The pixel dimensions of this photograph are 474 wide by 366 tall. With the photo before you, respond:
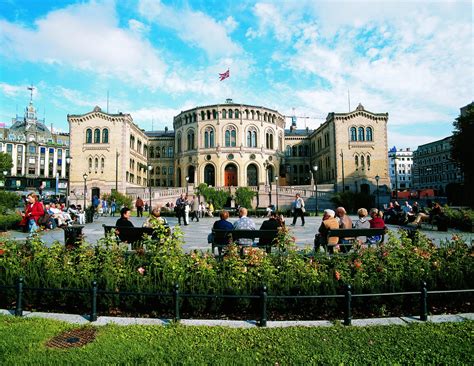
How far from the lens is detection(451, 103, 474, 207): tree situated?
38.5m

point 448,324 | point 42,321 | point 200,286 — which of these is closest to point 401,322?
point 448,324

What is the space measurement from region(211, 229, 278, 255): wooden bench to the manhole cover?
4003mm

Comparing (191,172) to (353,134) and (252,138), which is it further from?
(353,134)

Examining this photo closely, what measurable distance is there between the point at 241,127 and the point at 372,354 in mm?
54903

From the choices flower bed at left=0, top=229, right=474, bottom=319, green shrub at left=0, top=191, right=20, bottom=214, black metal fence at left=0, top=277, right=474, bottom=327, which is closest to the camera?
black metal fence at left=0, top=277, right=474, bottom=327

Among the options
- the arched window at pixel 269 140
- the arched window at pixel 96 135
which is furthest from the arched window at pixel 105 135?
the arched window at pixel 269 140

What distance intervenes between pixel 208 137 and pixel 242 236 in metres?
51.2

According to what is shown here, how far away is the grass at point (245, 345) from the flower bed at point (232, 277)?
36.2 inches

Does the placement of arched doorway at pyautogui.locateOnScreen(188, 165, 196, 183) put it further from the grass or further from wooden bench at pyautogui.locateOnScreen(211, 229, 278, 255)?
the grass

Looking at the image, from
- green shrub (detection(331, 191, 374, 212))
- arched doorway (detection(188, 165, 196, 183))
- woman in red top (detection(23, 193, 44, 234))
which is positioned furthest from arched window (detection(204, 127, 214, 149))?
woman in red top (detection(23, 193, 44, 234))

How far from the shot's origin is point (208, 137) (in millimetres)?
58531

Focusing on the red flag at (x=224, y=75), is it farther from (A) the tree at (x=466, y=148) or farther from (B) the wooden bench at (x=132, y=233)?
(B) the wooden bench at (x=132, y=233)

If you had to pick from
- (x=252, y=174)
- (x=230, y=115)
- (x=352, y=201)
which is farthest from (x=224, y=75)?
(x=352, y=201)

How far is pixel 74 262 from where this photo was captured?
6.65m
